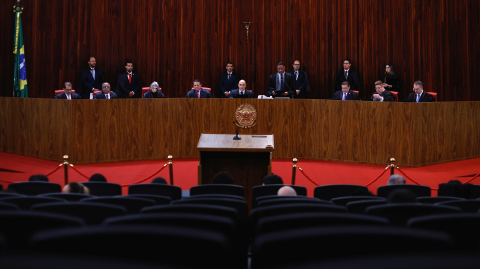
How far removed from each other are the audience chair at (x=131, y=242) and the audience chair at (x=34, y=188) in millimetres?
3520

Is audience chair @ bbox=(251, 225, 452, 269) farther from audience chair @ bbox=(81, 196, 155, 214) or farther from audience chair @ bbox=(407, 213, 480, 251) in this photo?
audience chair @ bbox=(81, 196, 155, 214)

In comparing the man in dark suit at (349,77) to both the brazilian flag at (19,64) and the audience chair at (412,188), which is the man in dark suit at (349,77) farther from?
the audience chair at (412,188)

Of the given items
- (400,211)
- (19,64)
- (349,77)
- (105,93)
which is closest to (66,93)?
(105,93)

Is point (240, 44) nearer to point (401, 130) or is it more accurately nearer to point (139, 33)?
point (139, 33)

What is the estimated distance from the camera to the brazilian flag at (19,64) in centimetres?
1148

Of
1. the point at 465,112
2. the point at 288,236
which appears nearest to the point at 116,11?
the point at 465,112

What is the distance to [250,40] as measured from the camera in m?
12.8

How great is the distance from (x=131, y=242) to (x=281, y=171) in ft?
23.7

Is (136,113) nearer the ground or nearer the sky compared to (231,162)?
nearer the sky

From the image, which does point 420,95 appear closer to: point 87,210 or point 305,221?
point 87,210

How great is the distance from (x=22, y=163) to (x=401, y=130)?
6679 millimetres

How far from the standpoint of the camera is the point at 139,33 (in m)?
12.5

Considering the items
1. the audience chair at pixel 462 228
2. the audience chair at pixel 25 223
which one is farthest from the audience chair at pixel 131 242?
the audience chair at pixel 462 228

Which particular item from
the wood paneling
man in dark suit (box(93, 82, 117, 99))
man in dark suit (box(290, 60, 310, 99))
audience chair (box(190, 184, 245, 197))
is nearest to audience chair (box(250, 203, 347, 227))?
audience chair (box(190, 184, 245, 197))
